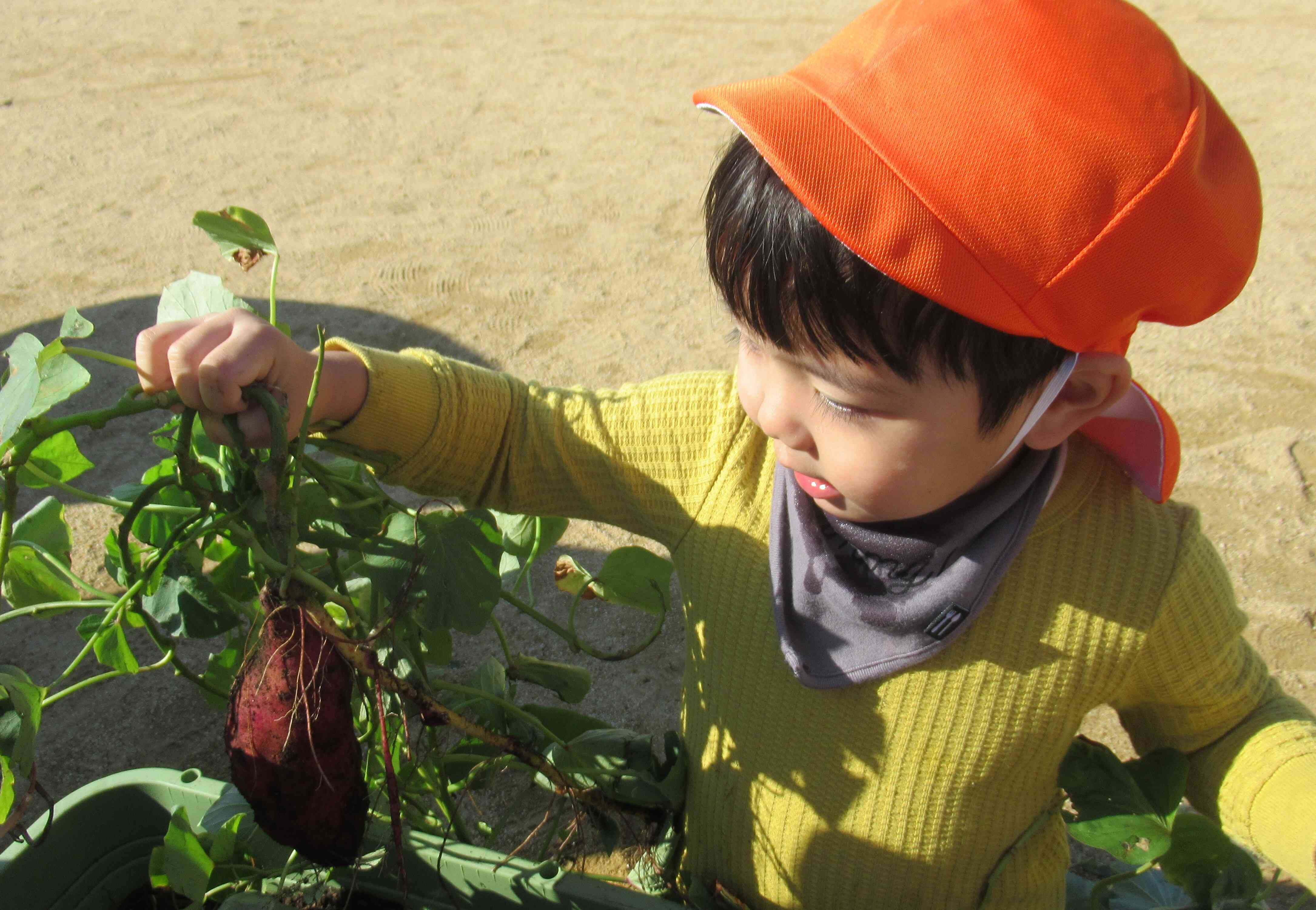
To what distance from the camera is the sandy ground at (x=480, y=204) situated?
169cm

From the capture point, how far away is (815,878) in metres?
0.93

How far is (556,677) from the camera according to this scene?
1.01m

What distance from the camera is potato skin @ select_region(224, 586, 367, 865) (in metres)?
0.70

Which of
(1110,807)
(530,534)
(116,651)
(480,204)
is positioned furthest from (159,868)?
(480,204)

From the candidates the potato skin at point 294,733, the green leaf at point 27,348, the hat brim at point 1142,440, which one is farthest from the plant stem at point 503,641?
the hat brim at point 1142,440

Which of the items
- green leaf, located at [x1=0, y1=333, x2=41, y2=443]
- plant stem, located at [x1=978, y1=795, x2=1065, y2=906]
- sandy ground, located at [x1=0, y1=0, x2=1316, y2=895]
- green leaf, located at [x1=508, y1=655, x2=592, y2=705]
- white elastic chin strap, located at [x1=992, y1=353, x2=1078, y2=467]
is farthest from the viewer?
sandy ground, located at [x1=0, y1=0, x2=1316, y2=895]

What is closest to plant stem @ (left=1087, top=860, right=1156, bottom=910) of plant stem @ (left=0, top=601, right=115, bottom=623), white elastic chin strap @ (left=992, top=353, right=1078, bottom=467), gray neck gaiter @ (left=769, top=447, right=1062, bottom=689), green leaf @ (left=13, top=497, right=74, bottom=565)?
gray neck gaiter @ (left=769, top=447, right=1062, bottom=689)

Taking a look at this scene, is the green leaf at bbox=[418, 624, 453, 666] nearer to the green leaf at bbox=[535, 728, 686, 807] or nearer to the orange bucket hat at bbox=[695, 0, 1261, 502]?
the green leaf at bbox=[535, 728, 686, 807]

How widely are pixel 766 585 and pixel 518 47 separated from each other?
10.5 feet

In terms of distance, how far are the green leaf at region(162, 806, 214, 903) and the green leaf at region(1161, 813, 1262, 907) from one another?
0.71 m

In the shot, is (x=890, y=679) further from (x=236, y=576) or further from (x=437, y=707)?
(x=236, y=576)

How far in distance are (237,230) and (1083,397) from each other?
0.58m

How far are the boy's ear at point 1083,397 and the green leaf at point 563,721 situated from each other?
1.63 ft

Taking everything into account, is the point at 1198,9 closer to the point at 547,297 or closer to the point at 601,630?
the point at 547,297
